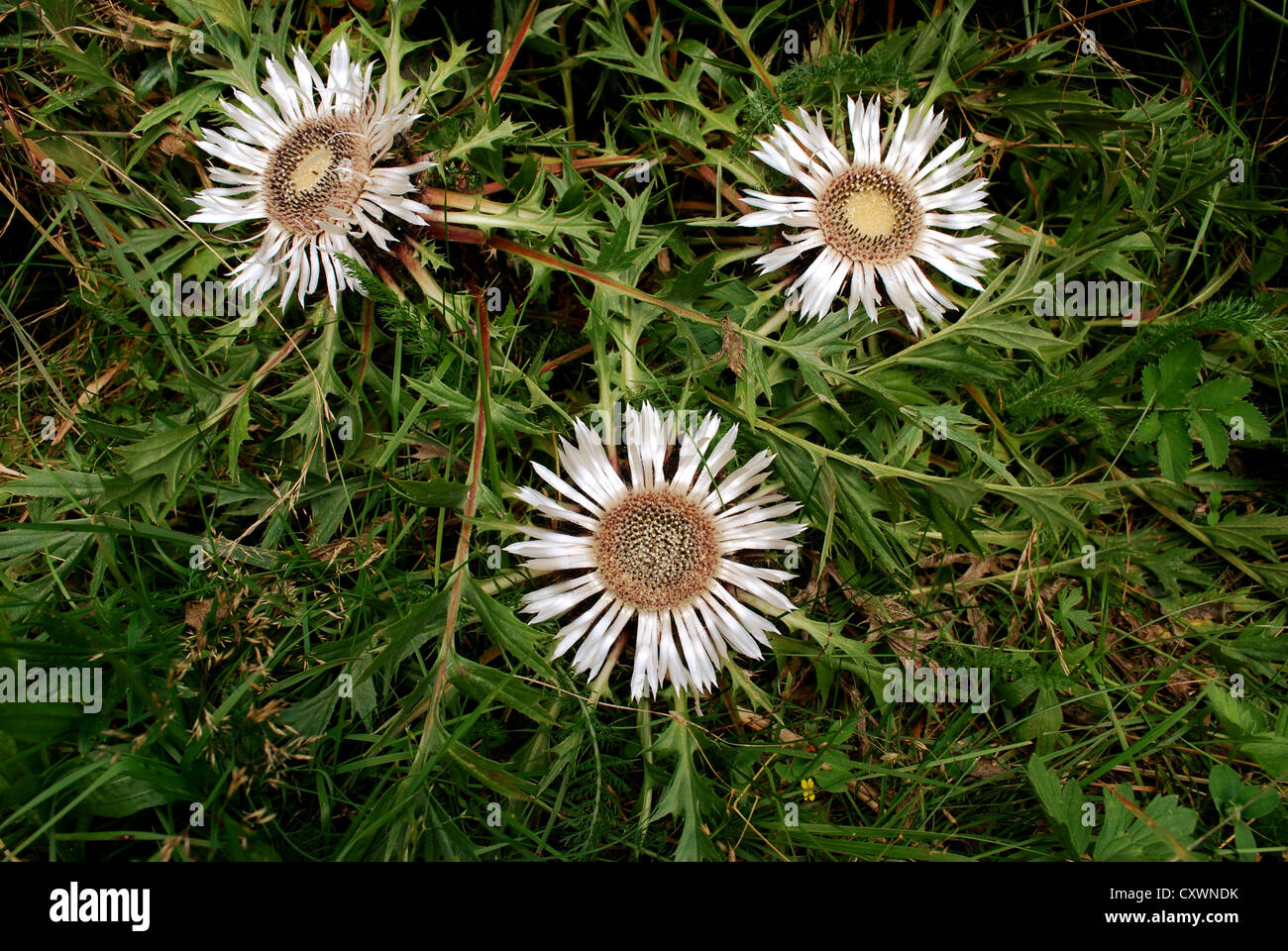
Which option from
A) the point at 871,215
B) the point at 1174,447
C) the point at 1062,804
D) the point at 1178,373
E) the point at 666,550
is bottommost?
the point at 1062,804

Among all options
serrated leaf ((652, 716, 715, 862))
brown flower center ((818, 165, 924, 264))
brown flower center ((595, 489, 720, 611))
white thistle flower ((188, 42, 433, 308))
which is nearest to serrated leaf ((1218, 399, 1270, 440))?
brown flower center ((818, 165, 924, 264))

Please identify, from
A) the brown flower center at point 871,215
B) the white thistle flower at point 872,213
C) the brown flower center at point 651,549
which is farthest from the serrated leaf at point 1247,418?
the brown flower center at point 651,549

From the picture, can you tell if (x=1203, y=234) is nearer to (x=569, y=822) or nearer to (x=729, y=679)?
(x=729, y=679)

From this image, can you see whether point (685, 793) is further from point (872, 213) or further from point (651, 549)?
point (872, 213)

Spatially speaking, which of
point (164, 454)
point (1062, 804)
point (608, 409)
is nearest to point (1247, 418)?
point (1062, 804)

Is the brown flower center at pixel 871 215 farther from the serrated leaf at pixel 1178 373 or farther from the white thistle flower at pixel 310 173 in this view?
the white thistle flower at pixel 310 173

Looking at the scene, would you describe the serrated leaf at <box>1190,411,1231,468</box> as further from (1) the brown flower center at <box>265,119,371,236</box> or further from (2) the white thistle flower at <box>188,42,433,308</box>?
(1) the brown flower center at <box>265,119,371,236</box>

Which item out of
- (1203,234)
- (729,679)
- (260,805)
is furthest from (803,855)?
(1203,234)
